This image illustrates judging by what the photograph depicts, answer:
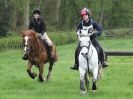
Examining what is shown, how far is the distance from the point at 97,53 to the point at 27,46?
2.60 meters

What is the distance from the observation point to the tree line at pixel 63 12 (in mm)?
45872

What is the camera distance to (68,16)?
7538 cm

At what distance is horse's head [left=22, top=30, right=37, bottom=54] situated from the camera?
1606 centimetres

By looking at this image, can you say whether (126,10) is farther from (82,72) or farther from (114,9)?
(82,72)

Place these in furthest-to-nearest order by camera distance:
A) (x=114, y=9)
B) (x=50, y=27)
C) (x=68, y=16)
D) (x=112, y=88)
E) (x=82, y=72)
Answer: (x=114, y=9), (x=68, y=16), (x=50, y=27), (x=112, y=88), (x=82, y=72)

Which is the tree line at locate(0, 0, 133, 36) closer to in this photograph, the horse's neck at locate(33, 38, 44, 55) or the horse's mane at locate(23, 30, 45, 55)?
the horse's mane at locate(23, 30, 45, 55)

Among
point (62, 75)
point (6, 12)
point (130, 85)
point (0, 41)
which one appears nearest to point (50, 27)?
point (6, 12)

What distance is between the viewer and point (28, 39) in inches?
640

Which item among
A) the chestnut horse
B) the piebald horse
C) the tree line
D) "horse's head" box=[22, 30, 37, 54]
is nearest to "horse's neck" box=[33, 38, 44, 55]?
the chestnut horse

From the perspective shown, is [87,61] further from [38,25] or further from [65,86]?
[38,25]

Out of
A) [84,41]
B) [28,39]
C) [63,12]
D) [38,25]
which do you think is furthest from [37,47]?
[63,12]

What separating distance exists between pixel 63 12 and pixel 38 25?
5730 centimetres

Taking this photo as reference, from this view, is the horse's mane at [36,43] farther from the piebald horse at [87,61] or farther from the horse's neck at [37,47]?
the piebald horse at [87,61]

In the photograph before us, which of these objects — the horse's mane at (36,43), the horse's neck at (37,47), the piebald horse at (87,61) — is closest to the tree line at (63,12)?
the horse's mane at (36,43)
